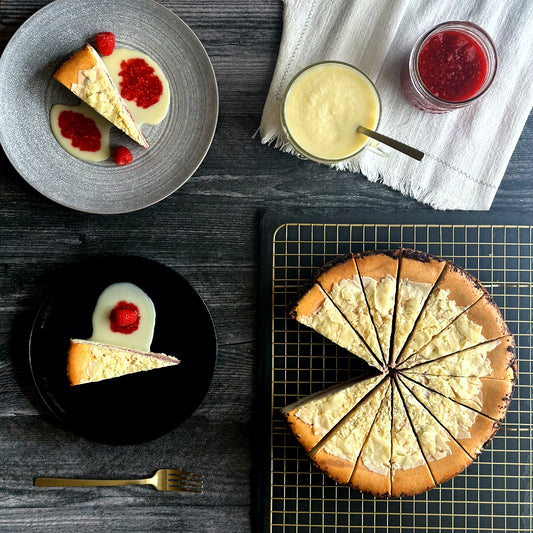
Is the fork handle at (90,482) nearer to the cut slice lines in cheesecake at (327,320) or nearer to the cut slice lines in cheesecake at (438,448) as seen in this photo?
the cut slice lines in cheesecake at (327,320)

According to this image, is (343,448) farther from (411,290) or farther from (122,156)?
(122,156)

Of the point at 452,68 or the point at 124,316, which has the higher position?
the point at 452,68

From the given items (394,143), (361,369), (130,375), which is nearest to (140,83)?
(394,143)

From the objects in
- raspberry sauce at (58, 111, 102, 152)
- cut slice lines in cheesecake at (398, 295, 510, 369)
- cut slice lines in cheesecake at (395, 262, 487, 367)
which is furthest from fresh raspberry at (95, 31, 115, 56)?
cut slice lines in cheesecake at (398, 295, 510, 369)

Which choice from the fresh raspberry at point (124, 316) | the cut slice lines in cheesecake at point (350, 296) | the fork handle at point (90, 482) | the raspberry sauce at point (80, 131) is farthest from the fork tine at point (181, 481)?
the raspberry sauce at point (80, 131)

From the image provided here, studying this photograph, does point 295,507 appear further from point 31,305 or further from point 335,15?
point 335,15

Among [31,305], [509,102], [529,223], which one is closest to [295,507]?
[31,305]

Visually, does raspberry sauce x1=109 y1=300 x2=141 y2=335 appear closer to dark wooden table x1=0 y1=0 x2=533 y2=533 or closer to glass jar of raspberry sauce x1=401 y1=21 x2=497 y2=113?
dark wooden table x1=0 y1=0 x2=533 y2=533
